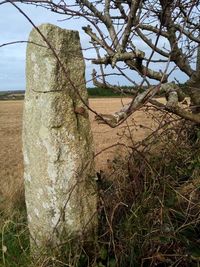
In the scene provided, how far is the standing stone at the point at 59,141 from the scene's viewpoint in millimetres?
4277

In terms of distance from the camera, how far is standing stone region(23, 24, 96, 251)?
4.28 metres

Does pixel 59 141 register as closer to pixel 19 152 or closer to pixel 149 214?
pixel 149 214

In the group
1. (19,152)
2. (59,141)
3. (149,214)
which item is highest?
(59,141)

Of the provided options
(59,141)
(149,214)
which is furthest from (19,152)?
(149,214)

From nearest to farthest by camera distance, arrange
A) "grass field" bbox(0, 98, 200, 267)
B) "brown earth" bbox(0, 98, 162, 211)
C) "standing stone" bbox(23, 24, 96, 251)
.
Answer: "grass field" bbox(0, 98, 200, 267)
"standing stone" bbox(23, 24, 96, 251)
"brown earth" bbox(0, 98, 162, 211)

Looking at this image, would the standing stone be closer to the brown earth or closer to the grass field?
the grass field

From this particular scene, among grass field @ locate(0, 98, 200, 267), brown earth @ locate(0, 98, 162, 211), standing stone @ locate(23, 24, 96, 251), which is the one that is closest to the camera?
grass field @ locate(0, 98, 200, 267)

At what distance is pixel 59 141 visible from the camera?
4.30 m

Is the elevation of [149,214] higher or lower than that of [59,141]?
lower

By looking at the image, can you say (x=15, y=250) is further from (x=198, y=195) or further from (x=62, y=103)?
(x=198, y=195)

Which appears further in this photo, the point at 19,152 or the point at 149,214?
the point at 19,152

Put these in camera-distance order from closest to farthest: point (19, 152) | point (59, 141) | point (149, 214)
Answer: point (149, 214) → point (59, 141) → point (19, 152)

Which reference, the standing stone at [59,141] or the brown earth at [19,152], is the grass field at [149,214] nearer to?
the standing stone at [59,141]

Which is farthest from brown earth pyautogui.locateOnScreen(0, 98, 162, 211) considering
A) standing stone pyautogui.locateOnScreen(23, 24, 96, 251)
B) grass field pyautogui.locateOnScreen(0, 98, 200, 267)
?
standing stone pyautogui.locateOnScreen(23, 24, 96, 251)
